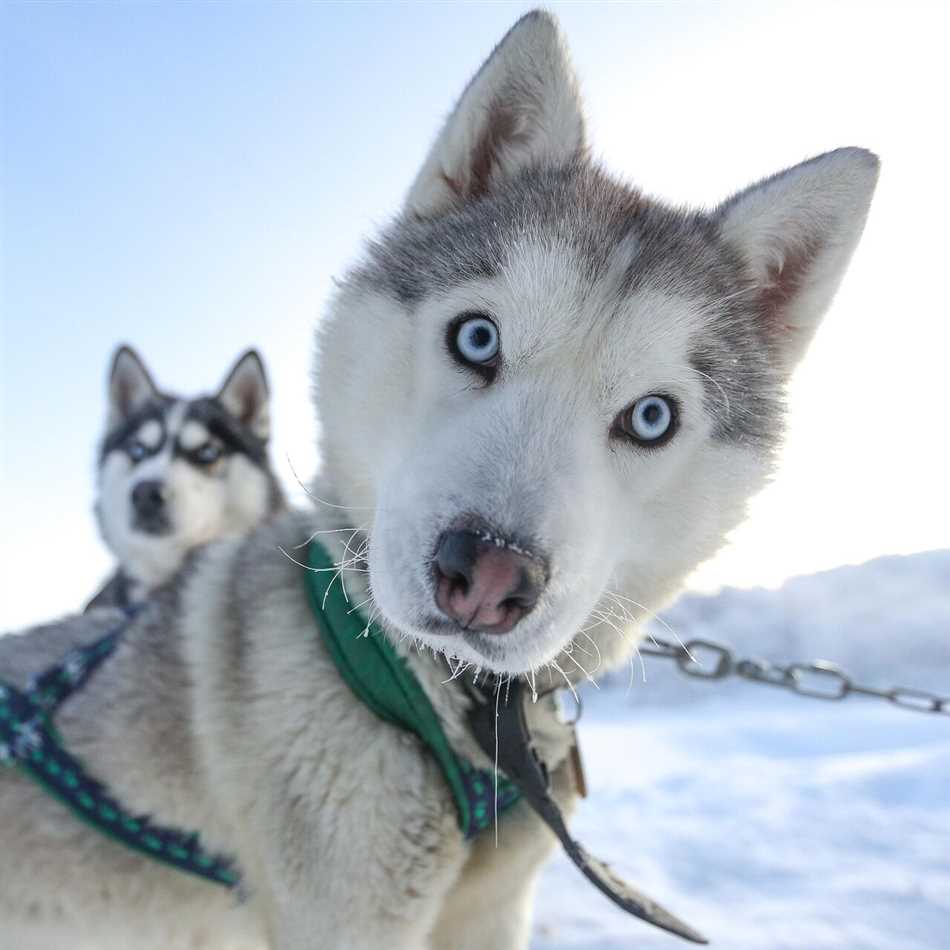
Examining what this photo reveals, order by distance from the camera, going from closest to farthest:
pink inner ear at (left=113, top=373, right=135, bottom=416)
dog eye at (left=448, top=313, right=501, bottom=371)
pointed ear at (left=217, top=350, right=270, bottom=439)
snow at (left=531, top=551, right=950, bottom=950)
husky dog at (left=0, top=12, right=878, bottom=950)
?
1. husky dog at (left=0, top=12, right=878, bottom=950)
2. dog eye at (left=448, top=313, right=501, bottom=371)
3. snow at (left=531, top=551, right=950, bottom=950)
4. pointed ear at (left=217, top=350, right=270, bottom=439)
5. pink inner ear at (left=113, top=373, right=135, bottom=416)

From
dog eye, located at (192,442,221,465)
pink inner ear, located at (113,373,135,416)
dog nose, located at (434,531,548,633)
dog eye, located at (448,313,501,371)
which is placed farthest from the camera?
pink inner ear, located at (113,373,135,416)

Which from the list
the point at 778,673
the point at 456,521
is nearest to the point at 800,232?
the point at 456,521

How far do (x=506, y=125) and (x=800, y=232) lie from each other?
2.43 ft

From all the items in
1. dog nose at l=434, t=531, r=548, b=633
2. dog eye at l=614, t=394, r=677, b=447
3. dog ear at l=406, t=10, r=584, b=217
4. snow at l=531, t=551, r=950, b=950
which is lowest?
snow at l=531, t=551, r=950, b=950

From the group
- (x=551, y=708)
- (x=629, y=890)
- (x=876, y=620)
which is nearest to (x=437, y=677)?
(x=551, y=708)

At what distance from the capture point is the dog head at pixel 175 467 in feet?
14.7

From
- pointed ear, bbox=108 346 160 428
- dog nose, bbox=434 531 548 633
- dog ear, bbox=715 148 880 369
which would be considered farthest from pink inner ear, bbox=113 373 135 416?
dog nose, bbox=434 531 548 633

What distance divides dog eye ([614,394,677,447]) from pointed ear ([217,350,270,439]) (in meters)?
4.14

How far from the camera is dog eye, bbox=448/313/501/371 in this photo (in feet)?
4.47

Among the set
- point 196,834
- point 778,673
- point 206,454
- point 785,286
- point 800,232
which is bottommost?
point 778,673

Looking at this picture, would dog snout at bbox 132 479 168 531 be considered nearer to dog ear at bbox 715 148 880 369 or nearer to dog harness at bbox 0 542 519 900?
dog harness at bbox 0 542 519 900

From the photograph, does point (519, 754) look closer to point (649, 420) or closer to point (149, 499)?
point (649, 420)

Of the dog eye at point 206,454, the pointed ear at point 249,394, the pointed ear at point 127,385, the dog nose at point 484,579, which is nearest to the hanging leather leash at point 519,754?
the dog nose at point 484,579

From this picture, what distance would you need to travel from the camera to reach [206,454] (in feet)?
15.7
